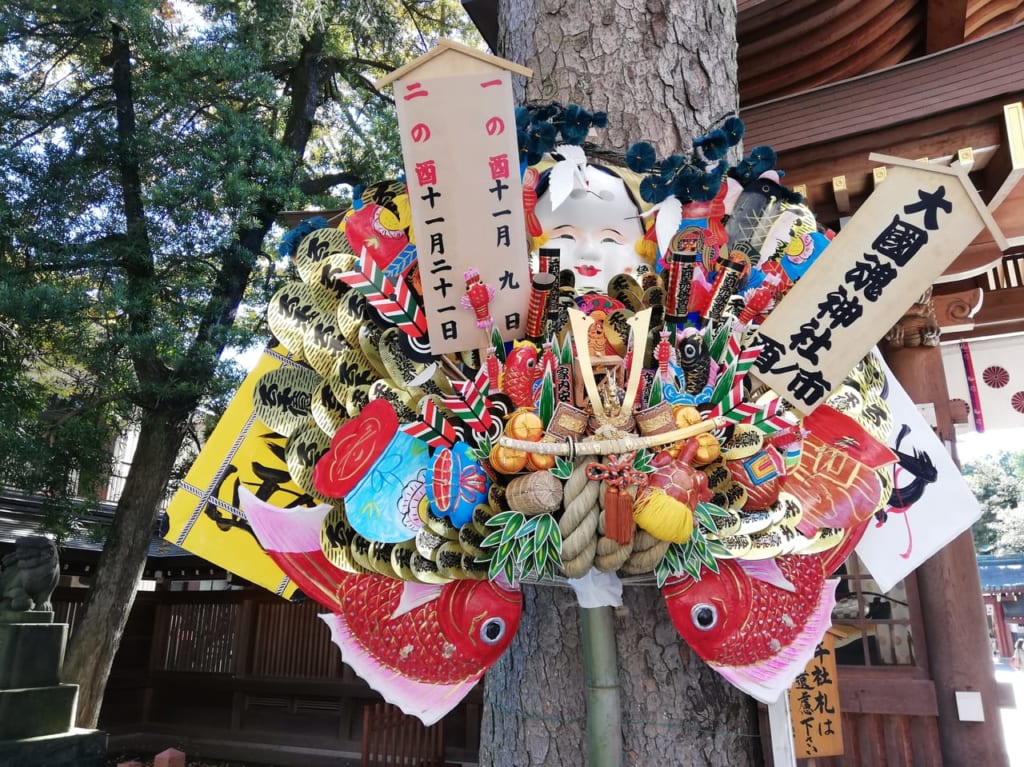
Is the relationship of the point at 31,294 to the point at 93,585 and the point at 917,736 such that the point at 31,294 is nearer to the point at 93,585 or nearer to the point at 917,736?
the point at 93,585

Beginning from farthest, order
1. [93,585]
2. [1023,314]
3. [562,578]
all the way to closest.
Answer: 1. [93,585]
2. [1023,314]
3. [562,578]

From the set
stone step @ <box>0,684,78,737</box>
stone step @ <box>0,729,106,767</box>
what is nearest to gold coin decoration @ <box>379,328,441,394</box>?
stone step @ <box>0,729,106,767</box>

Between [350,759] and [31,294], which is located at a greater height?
[31,294]

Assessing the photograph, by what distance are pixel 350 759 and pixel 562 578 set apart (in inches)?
313

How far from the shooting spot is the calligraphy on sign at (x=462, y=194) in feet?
3.33

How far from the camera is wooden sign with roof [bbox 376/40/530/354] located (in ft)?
3.30

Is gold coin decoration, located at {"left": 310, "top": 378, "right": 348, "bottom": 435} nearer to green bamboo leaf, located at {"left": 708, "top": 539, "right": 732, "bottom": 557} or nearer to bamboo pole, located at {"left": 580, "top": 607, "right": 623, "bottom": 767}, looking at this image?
bamboo pole, located at {"left": 580, "top": 607, "right": 623, "bottom": 767}

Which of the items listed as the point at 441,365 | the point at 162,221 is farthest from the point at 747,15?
the point at 162,221

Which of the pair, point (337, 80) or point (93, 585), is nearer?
point (93, 585)

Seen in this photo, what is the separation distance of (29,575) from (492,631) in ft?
19.6

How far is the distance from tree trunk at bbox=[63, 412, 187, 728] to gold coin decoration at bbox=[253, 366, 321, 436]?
18.6 feet

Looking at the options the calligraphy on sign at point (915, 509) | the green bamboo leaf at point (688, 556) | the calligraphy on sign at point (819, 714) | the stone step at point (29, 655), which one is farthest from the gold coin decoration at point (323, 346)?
the stone step at point (29, 655)

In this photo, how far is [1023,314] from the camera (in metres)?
4.75

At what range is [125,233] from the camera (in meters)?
6.24
